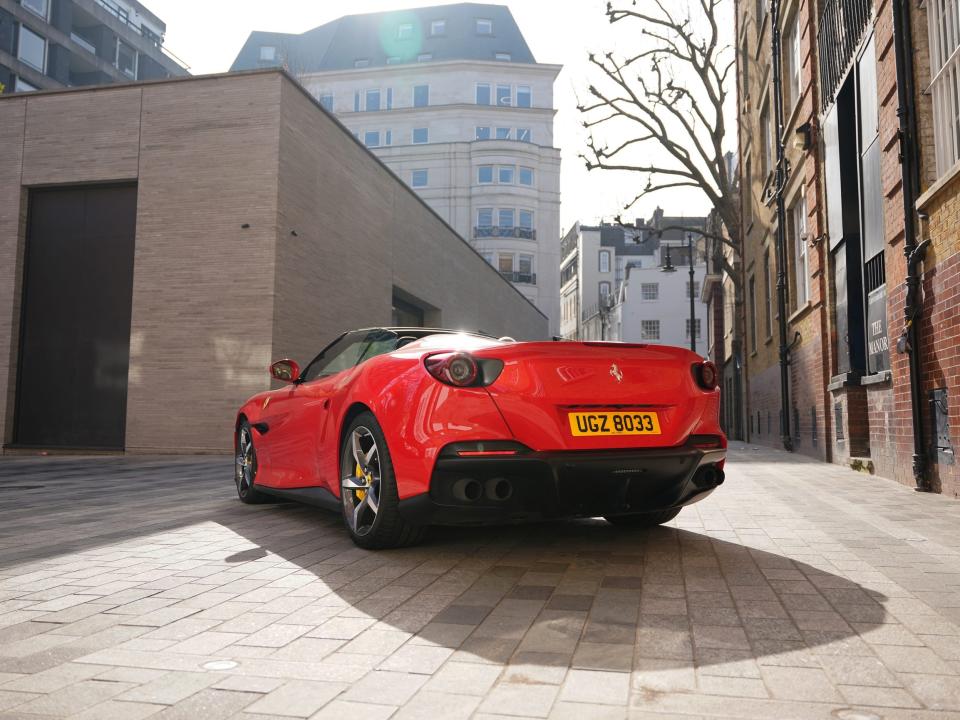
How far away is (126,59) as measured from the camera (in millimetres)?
46281

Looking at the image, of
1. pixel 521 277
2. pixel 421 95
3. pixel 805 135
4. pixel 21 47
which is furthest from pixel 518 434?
pixel 421 95

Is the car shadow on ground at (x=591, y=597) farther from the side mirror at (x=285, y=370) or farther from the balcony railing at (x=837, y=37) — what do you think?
the balcony railing at (x=837, y=37)

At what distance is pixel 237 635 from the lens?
2.80 m

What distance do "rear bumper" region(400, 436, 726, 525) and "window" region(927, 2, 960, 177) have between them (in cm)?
479

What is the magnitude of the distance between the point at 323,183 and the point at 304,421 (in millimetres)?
12143

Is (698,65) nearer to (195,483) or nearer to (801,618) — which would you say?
(195,483)

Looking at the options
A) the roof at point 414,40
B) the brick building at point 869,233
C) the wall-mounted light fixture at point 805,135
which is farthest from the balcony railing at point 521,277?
the wall-mounted light fixture at point 805,135

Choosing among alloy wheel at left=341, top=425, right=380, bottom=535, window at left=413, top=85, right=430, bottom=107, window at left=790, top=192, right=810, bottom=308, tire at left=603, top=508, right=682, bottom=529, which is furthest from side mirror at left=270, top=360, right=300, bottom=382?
window at left=413, top=85, right=430, bottom=107

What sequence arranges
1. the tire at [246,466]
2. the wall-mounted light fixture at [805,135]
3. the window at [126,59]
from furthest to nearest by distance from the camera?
the window at [126,59], the wall-mounted light fixture at [805,135], the tire at [246,466]

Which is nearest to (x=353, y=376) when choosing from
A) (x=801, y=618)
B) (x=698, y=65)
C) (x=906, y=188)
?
(x=801, y=618)

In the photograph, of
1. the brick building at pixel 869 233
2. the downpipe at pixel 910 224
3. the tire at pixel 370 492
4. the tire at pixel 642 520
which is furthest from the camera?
the downpipe at pixel 910 224

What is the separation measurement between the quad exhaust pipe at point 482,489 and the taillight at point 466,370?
0.46 meters

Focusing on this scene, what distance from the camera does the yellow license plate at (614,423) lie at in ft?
12.4

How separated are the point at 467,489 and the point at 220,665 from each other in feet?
4.87
